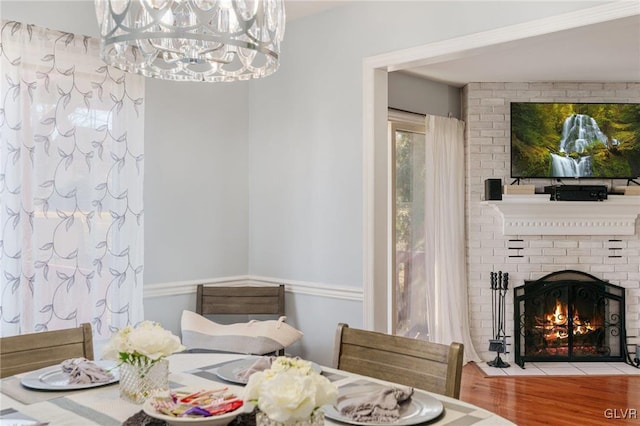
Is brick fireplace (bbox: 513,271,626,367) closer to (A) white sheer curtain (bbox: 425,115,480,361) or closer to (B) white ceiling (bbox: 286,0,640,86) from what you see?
(A) white sheer curtain (bbox: 425,115,480,361)

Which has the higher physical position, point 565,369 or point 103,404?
point 103,404

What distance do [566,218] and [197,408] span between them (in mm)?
4635

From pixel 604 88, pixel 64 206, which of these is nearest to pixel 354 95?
pixel 64 206

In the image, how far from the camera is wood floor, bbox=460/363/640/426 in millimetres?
3967

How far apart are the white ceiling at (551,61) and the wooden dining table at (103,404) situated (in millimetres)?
2351

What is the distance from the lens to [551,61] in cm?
479

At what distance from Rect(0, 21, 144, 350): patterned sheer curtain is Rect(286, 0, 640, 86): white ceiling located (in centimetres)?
121

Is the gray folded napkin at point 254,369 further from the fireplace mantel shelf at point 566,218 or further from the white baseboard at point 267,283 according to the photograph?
the fireplace mantel shelf at point 566,218

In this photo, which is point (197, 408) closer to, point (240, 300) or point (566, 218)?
point (240, 300)

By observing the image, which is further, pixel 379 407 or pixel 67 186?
pixel 67 186

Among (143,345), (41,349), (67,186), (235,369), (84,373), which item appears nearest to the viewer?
(143,345)

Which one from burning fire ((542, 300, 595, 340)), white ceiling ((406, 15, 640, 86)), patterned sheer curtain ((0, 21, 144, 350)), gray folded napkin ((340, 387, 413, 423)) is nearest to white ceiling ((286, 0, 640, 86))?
white ceiling ((406, 15, 640, 86))

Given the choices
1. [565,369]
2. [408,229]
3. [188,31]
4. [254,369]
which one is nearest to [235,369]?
[254,369]

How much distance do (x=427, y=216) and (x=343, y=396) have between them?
3.66 metres
